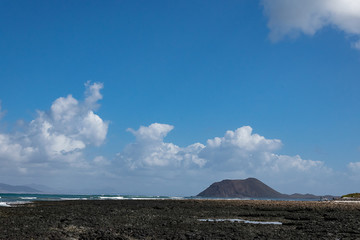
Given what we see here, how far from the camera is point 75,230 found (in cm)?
2452

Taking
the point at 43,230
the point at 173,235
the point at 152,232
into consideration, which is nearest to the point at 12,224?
the point at 43,230

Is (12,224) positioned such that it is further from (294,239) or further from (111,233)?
(294,239)

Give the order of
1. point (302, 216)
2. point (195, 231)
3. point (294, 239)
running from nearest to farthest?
point (294, 239), point (195, 231), point (302, 216)

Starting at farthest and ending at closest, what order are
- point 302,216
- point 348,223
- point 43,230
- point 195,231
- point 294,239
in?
point 302,216, point 348,223, point 195,231, point 43,230, point 294,239

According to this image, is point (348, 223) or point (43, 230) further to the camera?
point (348, 223)

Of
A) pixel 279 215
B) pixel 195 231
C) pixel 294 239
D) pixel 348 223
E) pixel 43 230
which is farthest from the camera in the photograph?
pixel 279 215

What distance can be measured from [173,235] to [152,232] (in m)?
1.97

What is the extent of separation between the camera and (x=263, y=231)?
1014 inches

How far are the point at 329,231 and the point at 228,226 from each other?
7506mm

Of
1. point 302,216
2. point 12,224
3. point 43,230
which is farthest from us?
point 302,216

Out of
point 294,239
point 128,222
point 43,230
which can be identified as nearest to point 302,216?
point 294,239

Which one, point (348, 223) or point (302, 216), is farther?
point (302, 216)

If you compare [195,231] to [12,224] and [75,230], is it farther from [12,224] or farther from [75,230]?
[12,224]

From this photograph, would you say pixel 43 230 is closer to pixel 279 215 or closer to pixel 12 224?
pixel 12 224
